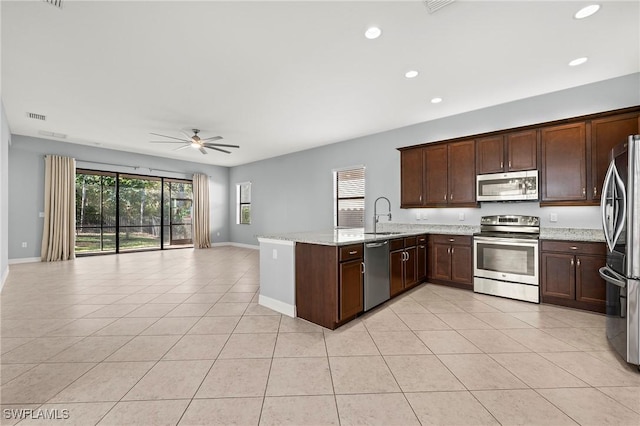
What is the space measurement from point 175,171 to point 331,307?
308 inches

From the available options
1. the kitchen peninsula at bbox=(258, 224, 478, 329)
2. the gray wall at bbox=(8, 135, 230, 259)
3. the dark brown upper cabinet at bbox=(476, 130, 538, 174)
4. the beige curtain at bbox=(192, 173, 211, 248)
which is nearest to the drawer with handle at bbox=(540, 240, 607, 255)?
the dark brown upper cabinet at bbox=(476, 130, 538, 174)

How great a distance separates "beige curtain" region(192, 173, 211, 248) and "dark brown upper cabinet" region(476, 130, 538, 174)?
8011 mm

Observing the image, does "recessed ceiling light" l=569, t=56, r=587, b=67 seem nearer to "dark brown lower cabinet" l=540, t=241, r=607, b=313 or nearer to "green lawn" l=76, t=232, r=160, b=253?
"dark brown lower cabinet" l=540, t=241, r=607, b=313

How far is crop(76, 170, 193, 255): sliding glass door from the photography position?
23.3 feet

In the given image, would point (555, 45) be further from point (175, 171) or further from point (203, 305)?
point (175, 171)

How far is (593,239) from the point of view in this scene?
3.11 meters

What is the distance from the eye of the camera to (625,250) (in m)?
2.07

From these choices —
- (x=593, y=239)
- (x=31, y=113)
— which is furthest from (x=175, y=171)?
(x=593, y=239)

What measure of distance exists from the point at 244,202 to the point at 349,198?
458 cm

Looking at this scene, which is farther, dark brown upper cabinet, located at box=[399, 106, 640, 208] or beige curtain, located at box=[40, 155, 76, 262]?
→ beige curtain, located at box=[40, 155, 76, 262]

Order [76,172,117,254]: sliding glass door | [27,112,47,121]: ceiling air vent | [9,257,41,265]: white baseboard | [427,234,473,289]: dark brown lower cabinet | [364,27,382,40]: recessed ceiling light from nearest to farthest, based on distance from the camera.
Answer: [364,27,382,40]: recessed ceiling light < [427,234,473,289]: dark brown lower cabinet < [27,112,47,121]: ceiling air vent < [9,257,41,265]: white baseboard < [76,172,117,254]: sliding glass door

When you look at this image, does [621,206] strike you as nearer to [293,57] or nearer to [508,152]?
[508,152]

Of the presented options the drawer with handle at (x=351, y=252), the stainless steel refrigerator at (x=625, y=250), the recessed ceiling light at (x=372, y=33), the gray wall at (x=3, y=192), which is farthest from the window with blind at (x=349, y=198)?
the gray wall at (x=3, y=192)

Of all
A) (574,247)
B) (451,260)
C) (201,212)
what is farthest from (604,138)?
(201,212)
